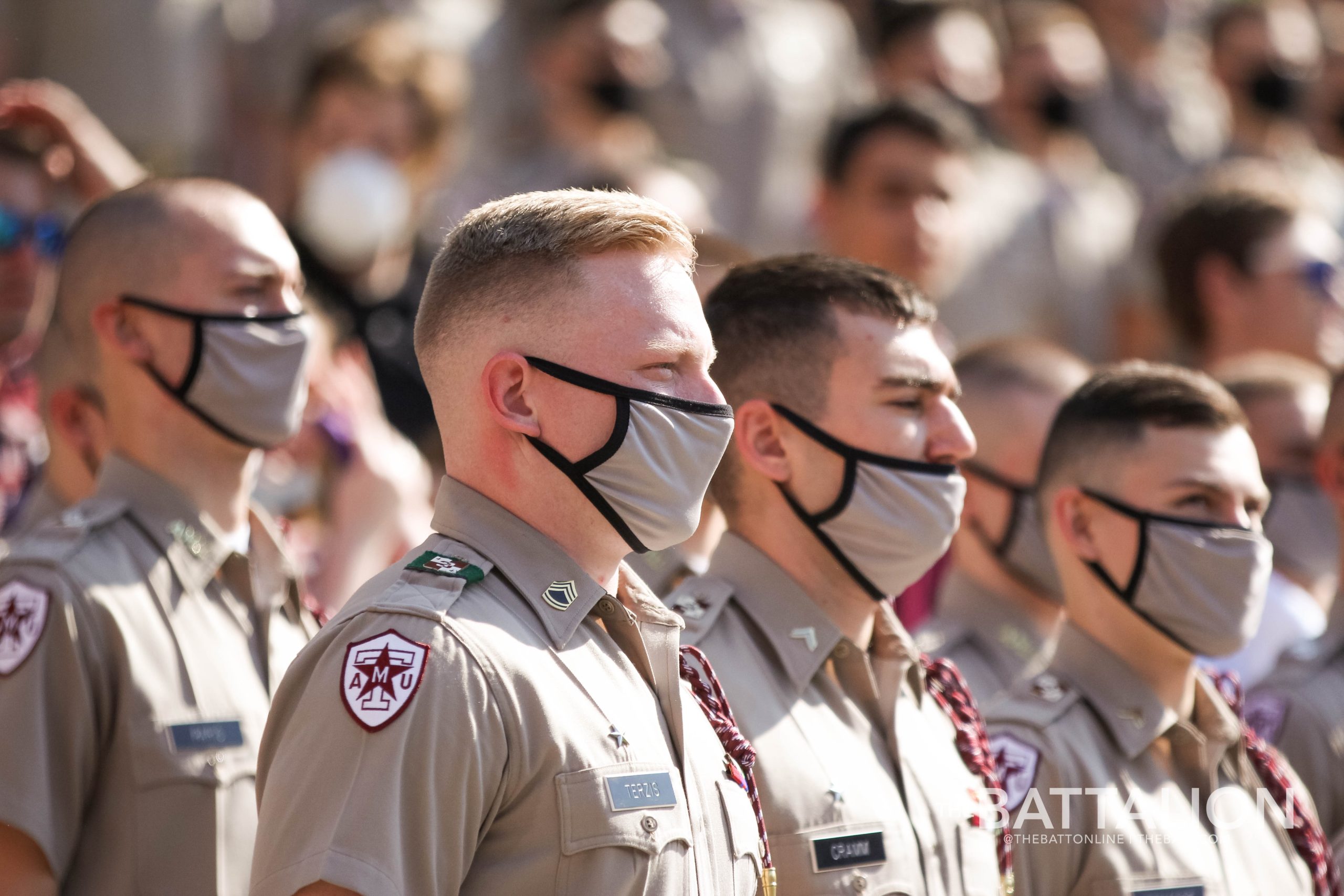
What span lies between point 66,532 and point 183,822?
71 cm

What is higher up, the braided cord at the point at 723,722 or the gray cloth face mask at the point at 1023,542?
the gray cloth face mask at the point at 1023,542

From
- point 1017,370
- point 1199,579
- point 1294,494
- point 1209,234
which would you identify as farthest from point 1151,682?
point 1209,234

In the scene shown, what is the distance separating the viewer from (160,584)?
3.68 m

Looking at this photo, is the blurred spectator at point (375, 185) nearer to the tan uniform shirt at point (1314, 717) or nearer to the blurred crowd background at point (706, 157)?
the blurred crowd background at point (706, 157)

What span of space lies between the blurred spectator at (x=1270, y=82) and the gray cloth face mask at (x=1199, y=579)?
6935 mm

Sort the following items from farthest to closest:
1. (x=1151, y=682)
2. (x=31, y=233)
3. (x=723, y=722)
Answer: (x=31, y=233)
(x=1151, y=682)
(x=723, y=722)

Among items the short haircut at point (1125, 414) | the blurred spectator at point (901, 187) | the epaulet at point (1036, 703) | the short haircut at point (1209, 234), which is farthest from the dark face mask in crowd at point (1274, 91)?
the epaulet at point (1036, 703)

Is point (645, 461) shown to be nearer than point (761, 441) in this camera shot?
Yes

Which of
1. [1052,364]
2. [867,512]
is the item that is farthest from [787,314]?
[1052,364]

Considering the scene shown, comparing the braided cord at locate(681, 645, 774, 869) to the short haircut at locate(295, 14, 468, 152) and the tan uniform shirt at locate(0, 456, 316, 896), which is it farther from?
the short haircut at locate(295, 14, 468, 152)

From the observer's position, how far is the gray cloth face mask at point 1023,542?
212 inches

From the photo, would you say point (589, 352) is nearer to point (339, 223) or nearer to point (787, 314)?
point (787, 314)

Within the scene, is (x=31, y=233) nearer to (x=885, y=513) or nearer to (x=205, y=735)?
(x=205, y=735)

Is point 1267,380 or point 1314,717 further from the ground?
point 1267,380
